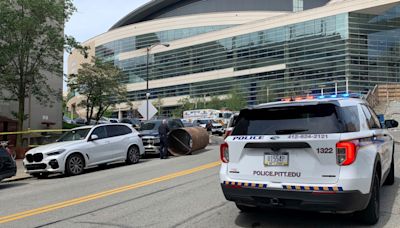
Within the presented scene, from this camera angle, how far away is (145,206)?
307 inches

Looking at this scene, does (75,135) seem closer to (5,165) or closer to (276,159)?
(5,165)

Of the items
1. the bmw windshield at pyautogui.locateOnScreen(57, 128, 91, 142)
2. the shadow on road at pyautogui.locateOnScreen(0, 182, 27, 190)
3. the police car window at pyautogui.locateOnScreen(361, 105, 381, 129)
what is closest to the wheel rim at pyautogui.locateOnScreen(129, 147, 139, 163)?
the bmw windshield at pyautogui.locateOnScreen(57, 128, 91, 142)

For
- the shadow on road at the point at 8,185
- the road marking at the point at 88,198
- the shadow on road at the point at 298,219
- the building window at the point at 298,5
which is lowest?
the shadow on road at the point at 8,185

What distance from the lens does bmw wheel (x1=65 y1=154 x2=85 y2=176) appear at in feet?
45.5

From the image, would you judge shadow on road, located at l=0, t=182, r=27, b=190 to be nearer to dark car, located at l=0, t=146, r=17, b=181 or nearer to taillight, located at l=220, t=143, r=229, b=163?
dark car, located at l=0, t=146, r=17, b=181

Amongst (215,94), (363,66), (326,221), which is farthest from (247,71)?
(326,221)

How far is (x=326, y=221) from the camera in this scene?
20.7 feet

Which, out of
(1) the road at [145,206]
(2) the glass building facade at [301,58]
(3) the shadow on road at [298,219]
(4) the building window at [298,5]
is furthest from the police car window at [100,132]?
(4) the building window at [298,5]

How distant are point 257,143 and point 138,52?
106 meters

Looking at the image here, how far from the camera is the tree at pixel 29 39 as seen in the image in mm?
19141

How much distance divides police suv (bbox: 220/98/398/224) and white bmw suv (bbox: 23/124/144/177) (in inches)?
351

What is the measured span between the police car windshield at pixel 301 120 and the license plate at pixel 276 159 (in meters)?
0.29

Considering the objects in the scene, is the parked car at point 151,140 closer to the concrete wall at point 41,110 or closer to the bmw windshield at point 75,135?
the bmw windshield at point 75,135

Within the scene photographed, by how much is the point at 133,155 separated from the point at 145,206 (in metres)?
8.75
